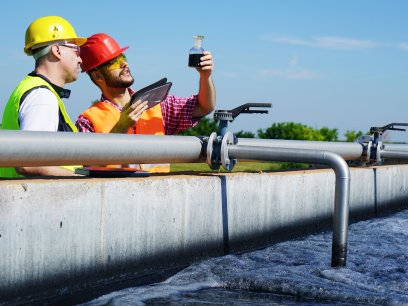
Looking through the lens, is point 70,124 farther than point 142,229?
Yes

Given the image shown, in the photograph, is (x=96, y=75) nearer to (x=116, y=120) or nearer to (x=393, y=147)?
(x=116, y=120)

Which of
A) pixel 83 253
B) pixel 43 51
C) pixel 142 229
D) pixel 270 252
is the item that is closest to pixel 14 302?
pixel 83 253

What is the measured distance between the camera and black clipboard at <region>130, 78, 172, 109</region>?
15.4 feet

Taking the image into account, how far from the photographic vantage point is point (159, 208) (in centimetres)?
458

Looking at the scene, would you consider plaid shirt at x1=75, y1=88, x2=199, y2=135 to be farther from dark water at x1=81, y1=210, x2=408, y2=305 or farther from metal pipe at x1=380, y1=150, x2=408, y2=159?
metal pipe at x1=380, y1=150, x2=408, y2=159

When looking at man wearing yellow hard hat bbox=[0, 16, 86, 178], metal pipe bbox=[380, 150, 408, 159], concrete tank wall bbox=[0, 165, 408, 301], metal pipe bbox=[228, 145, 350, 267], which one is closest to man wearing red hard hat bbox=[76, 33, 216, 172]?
man wearing yellow hard hat bbox=[0, 16, 86, 178]

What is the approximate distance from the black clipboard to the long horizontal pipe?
0.77 ft

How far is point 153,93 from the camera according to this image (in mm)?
4789

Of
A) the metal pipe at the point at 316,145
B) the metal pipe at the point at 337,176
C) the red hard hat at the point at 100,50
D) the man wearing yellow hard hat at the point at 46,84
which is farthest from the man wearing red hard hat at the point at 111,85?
the metal pipe at the point at 337,176

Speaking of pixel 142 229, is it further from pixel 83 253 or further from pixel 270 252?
pixel 270 252

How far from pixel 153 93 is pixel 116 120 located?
0.64 m

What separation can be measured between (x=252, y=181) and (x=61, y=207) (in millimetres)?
1906

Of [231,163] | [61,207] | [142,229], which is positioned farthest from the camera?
[231,163]

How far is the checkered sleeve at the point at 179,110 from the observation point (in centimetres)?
582
